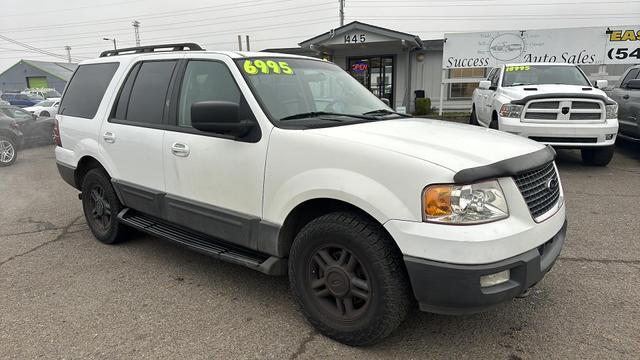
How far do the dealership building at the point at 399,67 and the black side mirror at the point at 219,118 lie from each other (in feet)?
50.1

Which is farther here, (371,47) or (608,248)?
(371,47)

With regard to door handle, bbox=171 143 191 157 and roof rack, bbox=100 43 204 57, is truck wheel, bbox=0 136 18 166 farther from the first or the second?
door handle, bbox=171 143 191 157

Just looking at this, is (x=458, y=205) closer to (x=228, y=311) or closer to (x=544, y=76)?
(x=228, y=311)

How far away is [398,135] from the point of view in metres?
2.79

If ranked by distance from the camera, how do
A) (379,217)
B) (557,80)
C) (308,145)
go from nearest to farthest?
(379,217), (308,145), (557,80)

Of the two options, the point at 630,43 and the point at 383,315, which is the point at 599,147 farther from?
the point at 630,43

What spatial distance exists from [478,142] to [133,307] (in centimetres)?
275

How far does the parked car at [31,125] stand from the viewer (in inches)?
463

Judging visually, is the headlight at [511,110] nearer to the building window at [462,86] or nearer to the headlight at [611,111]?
the headlight at [611,111]

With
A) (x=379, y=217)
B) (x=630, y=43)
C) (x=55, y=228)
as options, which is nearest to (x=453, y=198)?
(x=379, y=217)

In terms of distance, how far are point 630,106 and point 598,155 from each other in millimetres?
1452

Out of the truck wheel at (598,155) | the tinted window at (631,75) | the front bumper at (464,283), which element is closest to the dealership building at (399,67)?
the tinted window at (631,75)

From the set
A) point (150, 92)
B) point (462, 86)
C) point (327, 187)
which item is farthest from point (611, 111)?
point (462, 86)

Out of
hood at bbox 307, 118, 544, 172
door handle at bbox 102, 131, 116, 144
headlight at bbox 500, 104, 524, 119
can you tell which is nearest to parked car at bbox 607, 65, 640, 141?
headlight at bbox 500, 104, 524, 119
